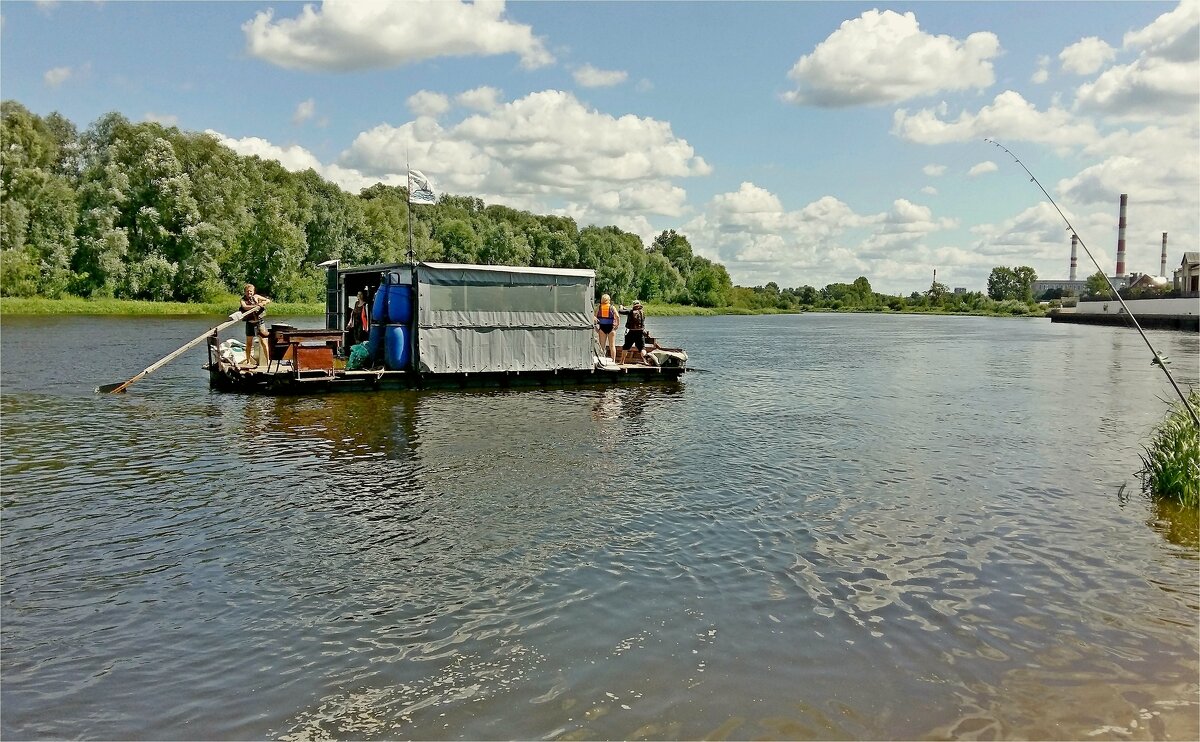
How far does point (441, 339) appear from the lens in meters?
24.9

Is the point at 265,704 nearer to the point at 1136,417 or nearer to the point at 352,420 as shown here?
the point at 352,420

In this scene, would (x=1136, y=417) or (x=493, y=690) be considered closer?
(x=493, y=690)

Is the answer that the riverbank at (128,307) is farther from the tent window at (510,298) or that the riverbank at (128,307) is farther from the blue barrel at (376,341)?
the tent window at (510,298)

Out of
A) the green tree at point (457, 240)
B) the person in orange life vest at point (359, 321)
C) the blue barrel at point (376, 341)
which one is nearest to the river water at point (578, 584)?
the blue barrel at point (376, 341)

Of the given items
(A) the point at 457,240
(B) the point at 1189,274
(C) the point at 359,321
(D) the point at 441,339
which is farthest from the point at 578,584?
(B) the point at 1189,274

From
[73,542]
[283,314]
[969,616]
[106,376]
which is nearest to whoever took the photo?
[969,616]

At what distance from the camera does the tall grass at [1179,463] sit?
12.6m

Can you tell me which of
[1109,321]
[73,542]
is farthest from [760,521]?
[1109,321]

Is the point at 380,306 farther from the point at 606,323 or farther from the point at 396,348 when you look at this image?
the point at 606,323

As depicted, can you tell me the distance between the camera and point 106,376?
27.7 meters

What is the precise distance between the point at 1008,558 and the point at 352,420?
1472 cm

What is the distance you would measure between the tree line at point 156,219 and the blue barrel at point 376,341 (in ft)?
173

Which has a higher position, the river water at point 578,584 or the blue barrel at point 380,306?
the blue barrel at point 380,306

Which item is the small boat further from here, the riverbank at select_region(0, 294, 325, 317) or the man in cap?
the riverbank at select_region(0, 294, 325, 317)
